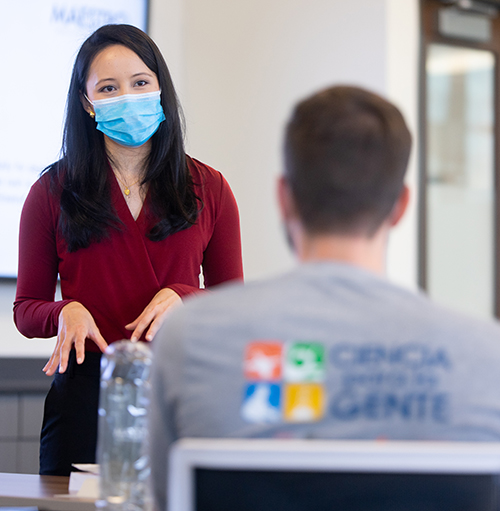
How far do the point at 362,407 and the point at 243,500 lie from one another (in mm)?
168

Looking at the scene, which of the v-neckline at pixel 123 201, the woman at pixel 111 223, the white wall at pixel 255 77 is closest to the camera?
the woman at pixel 111 223

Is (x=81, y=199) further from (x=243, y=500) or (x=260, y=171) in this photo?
(x=260, y=171)

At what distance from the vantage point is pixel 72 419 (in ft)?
5.12

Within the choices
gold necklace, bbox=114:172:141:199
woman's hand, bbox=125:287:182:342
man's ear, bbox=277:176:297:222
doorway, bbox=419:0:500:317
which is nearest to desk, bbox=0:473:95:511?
woman's hand, bbox=125:287:182:342

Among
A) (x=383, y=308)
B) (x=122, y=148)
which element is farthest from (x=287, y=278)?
(x=122, y=148)

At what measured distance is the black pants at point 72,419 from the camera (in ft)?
5.10

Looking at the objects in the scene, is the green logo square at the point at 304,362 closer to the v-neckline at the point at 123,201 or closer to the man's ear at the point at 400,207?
the man's ear at the point at 400,207

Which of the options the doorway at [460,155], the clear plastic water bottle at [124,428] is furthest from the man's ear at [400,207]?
the doorway at [460,155]

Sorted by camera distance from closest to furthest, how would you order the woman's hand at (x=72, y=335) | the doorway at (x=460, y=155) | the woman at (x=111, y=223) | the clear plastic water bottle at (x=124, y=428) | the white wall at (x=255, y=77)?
the clear plastic water bottle at (x=124, y=428) < the woman's hand at (x=72, y=335) < the woman at (x=111, y=223) < the white wall at (x=255, y=77) < the doorway at (x=460, y=155)

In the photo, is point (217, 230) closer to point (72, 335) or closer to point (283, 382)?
point (72, 335)

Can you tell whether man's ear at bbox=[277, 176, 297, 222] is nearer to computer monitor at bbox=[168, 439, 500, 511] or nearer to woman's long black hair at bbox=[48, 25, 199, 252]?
computer monitor at bbox=[168, 439, 500, 511]

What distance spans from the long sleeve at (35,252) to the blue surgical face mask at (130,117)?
190mm

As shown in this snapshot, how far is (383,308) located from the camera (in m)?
0.82

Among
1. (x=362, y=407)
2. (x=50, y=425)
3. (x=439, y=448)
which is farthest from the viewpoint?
(x=50, y=425)
